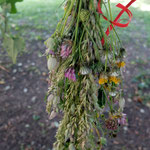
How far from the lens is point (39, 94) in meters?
2.25

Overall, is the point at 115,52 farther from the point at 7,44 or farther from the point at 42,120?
the point at 42,120

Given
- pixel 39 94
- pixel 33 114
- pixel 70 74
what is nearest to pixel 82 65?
pixel 70 74

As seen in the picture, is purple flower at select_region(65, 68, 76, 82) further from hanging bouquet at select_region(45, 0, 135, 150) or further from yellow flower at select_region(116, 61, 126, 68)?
yellow flower at select_region(116, 61, 126, 68)

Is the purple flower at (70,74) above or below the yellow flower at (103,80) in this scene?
above

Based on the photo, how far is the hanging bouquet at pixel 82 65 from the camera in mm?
541

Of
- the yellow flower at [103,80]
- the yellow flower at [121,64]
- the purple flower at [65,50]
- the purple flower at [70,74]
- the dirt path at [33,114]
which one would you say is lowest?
the dirt path at [33,114]

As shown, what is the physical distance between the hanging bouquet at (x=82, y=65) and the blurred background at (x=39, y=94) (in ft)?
Result: 2.38

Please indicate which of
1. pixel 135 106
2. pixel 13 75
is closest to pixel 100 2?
pixel 135 106

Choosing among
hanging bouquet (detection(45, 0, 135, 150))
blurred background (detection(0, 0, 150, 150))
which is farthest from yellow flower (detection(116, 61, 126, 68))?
blurred background (detection(0, 0, 150, 150))

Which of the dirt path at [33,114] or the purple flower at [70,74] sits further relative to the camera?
the dirt path at [33,114]

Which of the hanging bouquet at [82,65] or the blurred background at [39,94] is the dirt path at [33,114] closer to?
the blurred background at [39,94]

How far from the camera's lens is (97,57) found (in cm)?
56

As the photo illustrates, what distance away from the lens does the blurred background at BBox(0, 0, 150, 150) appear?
1.81 meters

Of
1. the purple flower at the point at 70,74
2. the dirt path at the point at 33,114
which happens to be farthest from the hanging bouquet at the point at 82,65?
the dirt path at the point at 33,114
